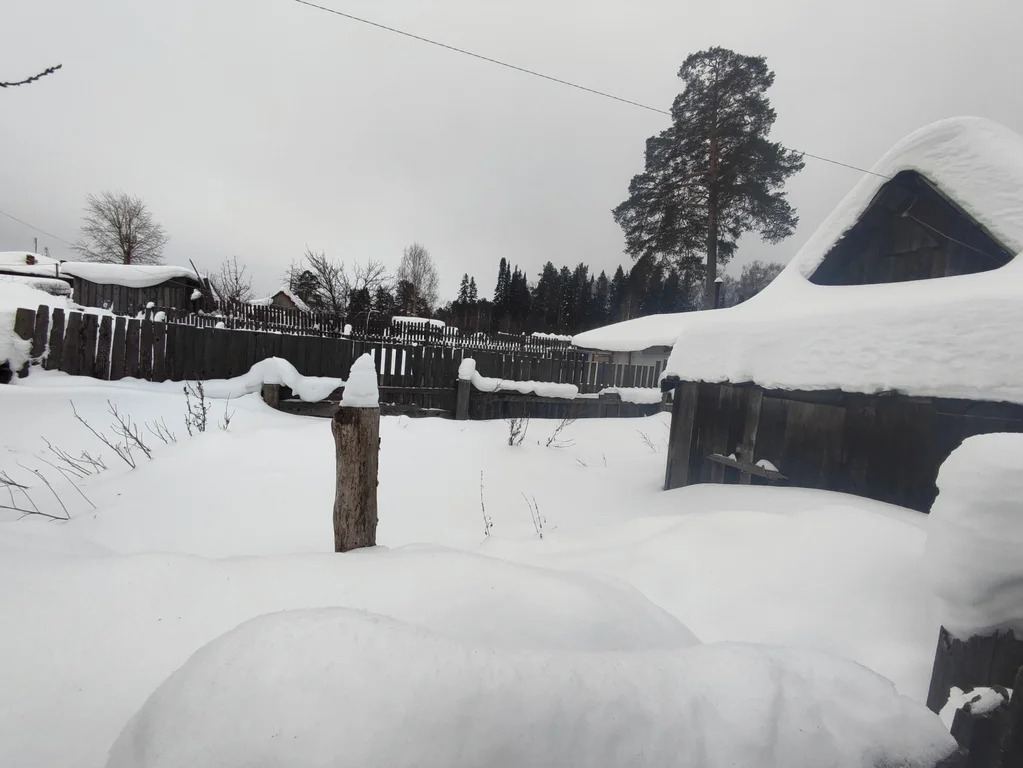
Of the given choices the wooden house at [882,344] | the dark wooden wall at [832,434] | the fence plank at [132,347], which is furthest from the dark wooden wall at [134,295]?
the wooden house at [882,344]

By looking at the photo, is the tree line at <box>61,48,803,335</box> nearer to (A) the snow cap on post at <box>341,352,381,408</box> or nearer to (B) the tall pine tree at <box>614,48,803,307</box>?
(B) the tall pine tree at <box>614,48,803,307</box>

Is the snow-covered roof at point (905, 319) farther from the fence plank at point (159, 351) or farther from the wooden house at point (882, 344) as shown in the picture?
the fence plank at point (159, 351)

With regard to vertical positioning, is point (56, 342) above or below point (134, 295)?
below

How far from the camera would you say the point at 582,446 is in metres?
8.07

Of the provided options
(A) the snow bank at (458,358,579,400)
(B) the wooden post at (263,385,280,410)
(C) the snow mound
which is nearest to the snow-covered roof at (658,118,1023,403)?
(C) the snow mound

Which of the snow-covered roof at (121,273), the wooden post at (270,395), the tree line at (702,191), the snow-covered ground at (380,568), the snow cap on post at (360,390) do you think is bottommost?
the snow-covered ground at (380,568)

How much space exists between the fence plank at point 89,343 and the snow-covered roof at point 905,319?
26.3 ft

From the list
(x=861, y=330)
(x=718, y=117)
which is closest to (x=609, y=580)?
(x=861, y=330)

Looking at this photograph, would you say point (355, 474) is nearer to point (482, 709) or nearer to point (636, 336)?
point (482, 709)

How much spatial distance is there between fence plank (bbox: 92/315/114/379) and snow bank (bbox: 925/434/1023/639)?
8533 mm

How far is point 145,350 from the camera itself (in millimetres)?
6043

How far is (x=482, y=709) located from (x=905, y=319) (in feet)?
12.6

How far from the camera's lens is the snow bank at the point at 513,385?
28.4ft

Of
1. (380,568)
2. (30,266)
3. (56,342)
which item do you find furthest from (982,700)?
(30,266)
